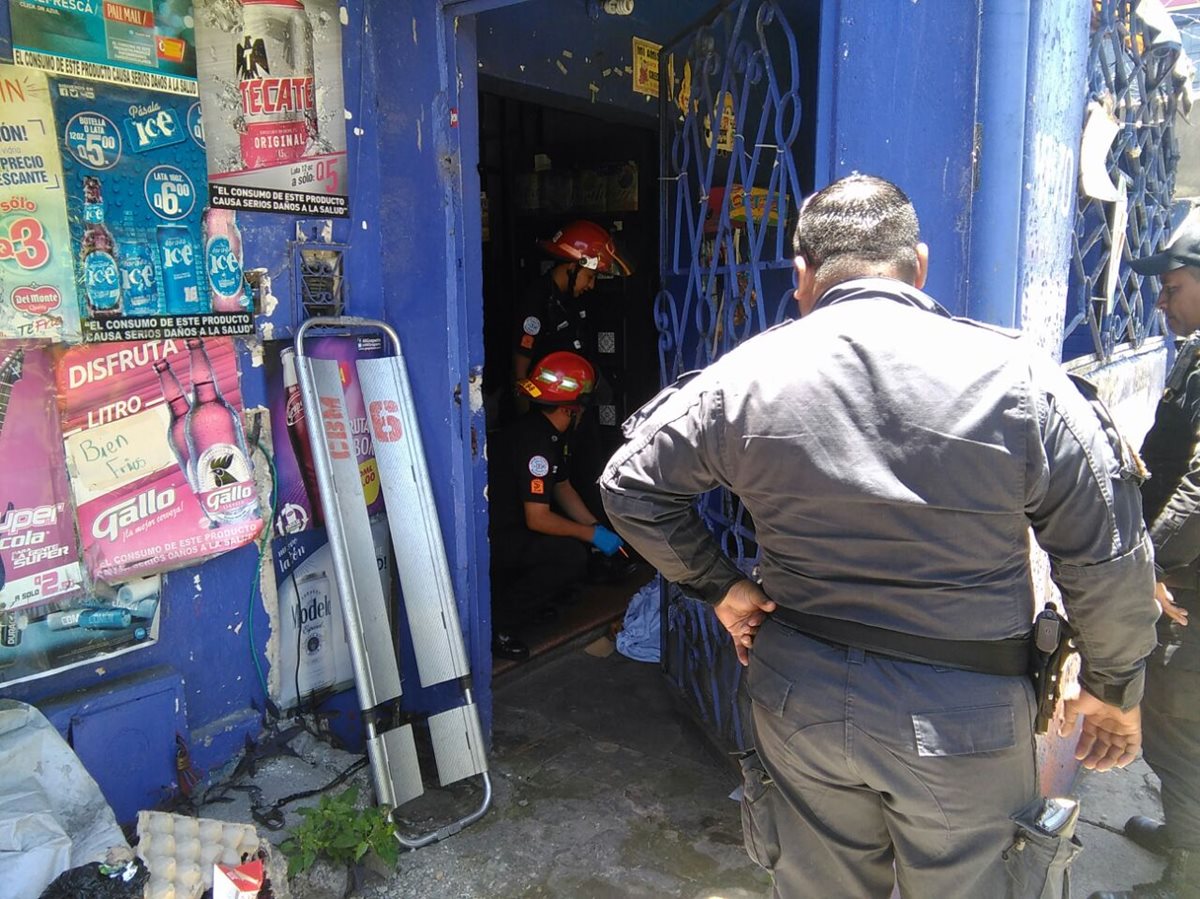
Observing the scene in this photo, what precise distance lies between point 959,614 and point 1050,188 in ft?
4.27

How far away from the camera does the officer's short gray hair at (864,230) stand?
1765 mm

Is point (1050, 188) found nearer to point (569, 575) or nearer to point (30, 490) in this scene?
point (30, 490)

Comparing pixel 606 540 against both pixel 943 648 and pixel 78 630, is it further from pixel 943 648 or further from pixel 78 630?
pixel 943 648

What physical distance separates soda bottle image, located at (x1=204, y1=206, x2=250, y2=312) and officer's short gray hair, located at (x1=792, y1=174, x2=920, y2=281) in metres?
1.89

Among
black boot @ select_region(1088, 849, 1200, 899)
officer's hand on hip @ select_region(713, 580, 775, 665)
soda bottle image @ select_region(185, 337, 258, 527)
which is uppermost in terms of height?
soda bottle image @ select_region(185, 337, 258, 527)

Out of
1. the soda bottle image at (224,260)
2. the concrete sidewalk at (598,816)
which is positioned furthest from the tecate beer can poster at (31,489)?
the concrete sidewalk at (598,816)

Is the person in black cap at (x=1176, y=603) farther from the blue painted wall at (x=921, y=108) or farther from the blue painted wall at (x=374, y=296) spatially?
the blue painted wall at (x=374, y=296)

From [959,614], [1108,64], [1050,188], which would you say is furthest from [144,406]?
[1108,64]

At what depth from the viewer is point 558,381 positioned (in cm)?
423

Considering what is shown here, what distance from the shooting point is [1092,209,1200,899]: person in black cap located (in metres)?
2.72

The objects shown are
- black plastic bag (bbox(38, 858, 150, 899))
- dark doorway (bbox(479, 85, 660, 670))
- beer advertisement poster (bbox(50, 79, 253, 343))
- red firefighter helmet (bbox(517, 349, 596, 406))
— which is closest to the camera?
black plastic bag (bbox(38, 858, 150, 899))

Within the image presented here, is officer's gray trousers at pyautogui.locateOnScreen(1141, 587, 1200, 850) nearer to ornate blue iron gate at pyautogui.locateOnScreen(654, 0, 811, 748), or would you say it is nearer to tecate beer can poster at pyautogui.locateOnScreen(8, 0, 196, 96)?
ornate blue iron gate at pyautogui.locateOnScreen(654, 0, 811, 748)

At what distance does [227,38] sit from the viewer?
280 cm

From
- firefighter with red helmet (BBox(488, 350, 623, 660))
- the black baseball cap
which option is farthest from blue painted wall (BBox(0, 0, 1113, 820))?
firefighter with red helmet (BBox(488, 350, 623, 660))
